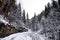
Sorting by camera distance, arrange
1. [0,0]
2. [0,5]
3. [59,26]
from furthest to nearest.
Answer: [59,26] → [0,0] → [0,5]

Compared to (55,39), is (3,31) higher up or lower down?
higher up

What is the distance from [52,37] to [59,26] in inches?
127

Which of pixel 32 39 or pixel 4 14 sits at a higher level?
pixel 4 14

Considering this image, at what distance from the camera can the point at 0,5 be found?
571 centimetres

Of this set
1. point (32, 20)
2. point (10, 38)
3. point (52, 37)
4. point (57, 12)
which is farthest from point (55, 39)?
point (32, 20)

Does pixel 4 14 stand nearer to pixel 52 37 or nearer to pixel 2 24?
pixel 2 24

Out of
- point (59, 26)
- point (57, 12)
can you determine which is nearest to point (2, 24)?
point (59, 26)

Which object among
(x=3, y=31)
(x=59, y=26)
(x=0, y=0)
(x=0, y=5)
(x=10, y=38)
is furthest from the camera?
(x=59, y=26)

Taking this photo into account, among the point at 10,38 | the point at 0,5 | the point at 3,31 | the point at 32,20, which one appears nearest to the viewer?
the point at 10,38

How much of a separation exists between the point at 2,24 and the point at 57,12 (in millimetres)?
23526

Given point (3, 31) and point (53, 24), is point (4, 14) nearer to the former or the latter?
point (3, 31)

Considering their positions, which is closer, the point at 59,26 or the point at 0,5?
the point at 0,5

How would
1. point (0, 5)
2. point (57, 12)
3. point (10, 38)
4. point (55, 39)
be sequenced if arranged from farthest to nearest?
point (57, 12) < point (55, 39) < point (0, 5) < point (10, 38)

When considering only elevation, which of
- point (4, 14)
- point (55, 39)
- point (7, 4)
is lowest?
point (55, 39)
